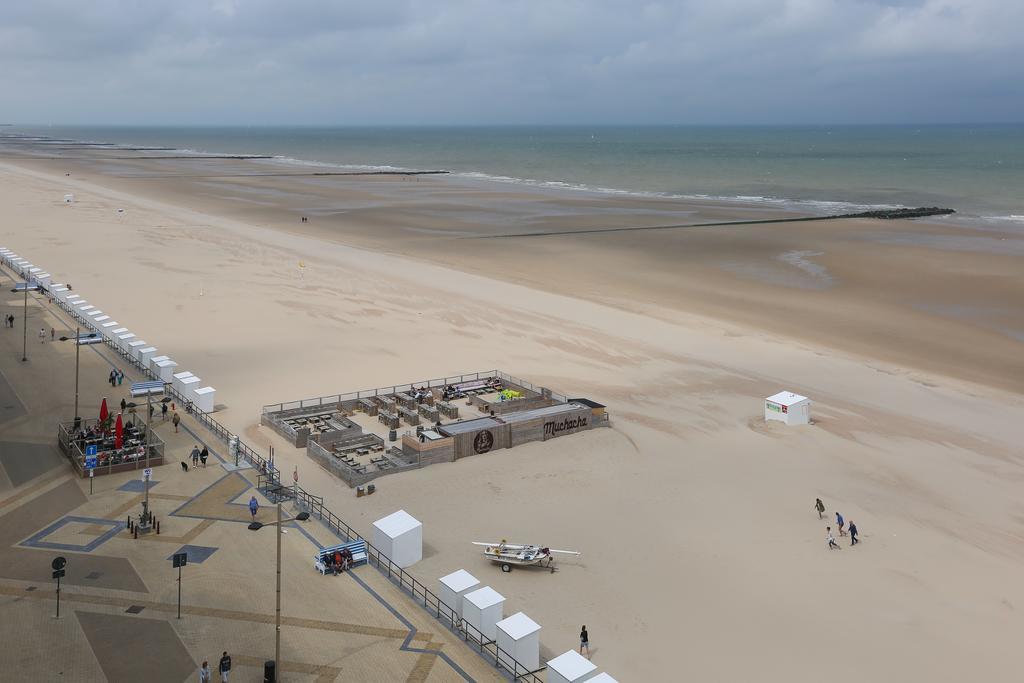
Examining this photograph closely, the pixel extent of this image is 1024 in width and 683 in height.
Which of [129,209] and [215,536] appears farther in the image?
[129,209]

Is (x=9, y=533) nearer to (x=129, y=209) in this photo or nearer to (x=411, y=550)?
(x=411, y=550)

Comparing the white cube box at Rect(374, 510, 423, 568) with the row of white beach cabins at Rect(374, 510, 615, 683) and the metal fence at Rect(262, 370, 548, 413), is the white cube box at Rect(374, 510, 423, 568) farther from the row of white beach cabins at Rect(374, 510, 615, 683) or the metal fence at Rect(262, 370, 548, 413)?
the metal fence at Rect(262, 370, 548, 413)

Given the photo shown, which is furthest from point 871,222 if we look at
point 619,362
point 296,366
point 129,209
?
point 129,209

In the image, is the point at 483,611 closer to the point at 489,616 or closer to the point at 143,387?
the point at 489,616

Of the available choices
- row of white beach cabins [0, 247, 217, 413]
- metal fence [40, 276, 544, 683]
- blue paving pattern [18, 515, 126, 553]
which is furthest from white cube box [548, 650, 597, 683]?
row of white beach cabins [0, 247, 217, 413]

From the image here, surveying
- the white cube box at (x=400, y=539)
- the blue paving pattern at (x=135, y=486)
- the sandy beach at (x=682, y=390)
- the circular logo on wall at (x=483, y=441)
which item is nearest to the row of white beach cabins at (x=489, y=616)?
the white cube box at (x=400, y=539)

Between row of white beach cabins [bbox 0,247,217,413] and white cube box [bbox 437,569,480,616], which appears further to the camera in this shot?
row of white beach cabins [bbox 0,247,217,413]
